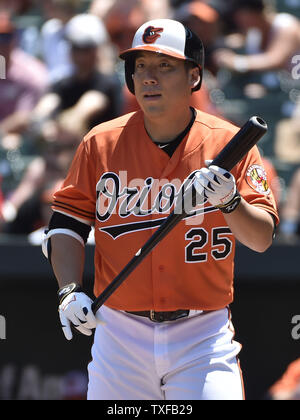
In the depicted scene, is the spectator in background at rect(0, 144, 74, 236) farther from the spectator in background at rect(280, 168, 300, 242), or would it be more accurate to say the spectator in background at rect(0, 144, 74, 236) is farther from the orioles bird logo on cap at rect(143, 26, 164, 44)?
the orioles bird logo on cap at rect(143, 26, 164, 44)

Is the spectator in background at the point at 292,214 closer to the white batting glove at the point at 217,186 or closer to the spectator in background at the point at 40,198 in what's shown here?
the spectator in background at the point at 40,198

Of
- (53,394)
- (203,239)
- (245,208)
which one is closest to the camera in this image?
(245,208)

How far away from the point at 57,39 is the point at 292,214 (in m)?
2.69

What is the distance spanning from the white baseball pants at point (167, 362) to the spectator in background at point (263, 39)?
3.74 m

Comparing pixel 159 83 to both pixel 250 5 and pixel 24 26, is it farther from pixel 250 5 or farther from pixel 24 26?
pixel 24 26

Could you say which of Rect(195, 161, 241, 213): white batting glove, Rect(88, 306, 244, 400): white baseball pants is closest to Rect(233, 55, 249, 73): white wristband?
Rect(88, 306, 244, 400): white baseball pants

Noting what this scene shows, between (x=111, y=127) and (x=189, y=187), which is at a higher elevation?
(x=111, y=127)

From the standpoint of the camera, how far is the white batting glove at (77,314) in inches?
131

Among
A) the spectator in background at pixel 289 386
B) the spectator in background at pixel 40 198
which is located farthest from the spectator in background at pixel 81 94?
the spectator in background at pixel 289 386

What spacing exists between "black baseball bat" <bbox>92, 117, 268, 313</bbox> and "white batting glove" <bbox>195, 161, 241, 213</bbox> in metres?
0.04

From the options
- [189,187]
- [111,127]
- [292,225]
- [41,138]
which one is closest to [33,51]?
[41,138]
